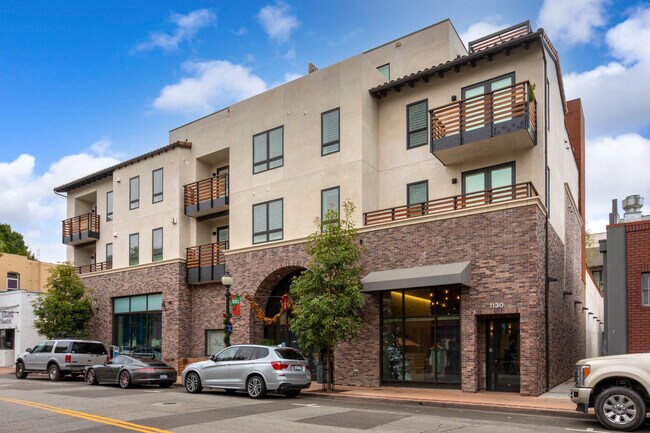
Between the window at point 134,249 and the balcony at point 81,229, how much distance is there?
12.4ft

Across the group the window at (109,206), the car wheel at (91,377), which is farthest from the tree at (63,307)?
the car wheel at (91,377)

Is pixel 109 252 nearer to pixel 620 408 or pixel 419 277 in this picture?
pixel 419 277

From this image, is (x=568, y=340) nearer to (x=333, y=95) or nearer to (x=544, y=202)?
(x=544, y=202)

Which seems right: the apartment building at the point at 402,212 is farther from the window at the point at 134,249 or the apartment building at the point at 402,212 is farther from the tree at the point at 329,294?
the tree at the point at 329,294

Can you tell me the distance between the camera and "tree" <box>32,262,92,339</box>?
30406mm

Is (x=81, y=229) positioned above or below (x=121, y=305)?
above

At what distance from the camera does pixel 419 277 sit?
17.6m

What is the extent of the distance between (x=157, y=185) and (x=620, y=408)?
78.5ft

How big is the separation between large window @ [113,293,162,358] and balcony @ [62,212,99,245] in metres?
4.83

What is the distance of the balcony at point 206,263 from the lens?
85.9 feet

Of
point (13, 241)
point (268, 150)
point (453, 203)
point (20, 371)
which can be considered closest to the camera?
point (453, 203)

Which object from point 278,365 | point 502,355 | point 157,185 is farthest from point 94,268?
point 502,355

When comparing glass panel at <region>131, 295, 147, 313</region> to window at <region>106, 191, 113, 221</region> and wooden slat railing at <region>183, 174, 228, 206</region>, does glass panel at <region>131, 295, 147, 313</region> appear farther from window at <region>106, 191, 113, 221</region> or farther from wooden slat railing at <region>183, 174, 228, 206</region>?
window at <region>106, 191, 113, 221</region>

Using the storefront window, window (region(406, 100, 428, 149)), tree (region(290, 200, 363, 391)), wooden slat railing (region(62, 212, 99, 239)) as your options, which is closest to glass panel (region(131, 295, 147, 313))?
wooden slat railing (region(62, 212, 99, 239))
